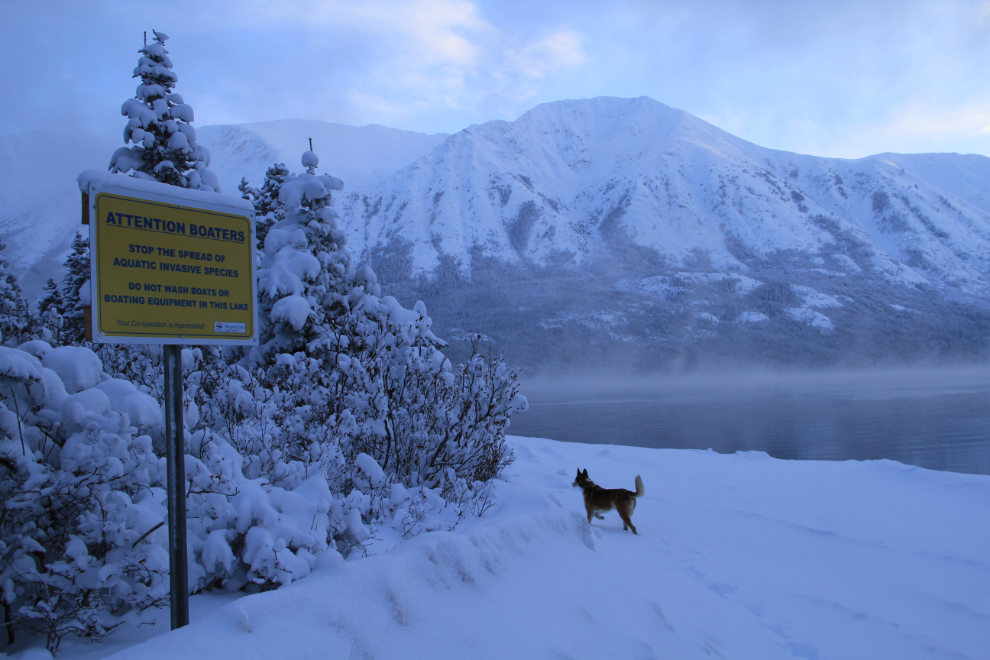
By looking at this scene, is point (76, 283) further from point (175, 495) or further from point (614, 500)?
point (175, 495)

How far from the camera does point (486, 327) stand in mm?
170625

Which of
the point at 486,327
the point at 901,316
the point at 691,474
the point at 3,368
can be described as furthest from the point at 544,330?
the point at 3,368

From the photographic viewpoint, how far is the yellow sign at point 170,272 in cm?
259

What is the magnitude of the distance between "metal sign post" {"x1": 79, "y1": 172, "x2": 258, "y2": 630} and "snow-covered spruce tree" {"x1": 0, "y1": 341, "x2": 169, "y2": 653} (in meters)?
0.61

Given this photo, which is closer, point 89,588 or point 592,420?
point 89,588

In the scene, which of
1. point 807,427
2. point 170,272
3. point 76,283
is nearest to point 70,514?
point 170,272

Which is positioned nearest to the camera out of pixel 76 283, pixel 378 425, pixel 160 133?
pixel 378 425

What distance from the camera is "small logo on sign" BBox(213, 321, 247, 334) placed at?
9.53ft

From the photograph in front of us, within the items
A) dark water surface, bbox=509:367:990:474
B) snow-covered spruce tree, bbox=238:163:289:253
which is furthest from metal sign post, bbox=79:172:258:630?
dark water surface, bbox=509:367:990:474

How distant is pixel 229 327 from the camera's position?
2953 mm

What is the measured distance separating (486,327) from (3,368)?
550ft

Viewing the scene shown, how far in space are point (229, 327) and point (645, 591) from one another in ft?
13.0

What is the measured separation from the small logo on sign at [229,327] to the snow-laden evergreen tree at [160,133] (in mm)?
11766

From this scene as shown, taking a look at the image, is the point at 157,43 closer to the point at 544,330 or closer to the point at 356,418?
the point at 356,418
